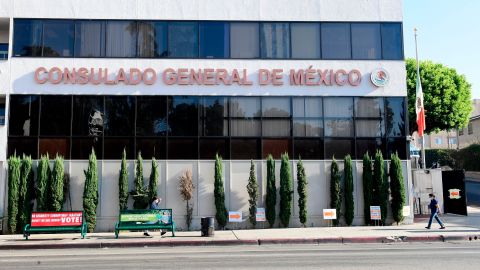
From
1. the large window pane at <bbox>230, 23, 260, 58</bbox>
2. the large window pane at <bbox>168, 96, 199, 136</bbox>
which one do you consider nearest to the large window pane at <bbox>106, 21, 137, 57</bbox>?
the large window pane at <bbox>168, 96, 199, 136</bbox>

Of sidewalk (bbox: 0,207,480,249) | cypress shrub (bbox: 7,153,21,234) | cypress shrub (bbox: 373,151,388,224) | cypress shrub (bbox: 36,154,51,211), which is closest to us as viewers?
sidewalk (bbox: 0,207,480,249)

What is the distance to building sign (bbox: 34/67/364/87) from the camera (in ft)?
73.3

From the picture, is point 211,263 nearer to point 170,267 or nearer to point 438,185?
point 170,267

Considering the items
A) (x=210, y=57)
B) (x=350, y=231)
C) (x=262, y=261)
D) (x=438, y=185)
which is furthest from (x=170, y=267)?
(x=438, y=185)

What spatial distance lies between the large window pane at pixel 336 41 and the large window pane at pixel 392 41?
5.78ft

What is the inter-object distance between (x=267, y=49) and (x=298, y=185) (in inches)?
260

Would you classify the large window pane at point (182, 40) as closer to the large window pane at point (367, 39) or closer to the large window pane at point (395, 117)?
the large window pane at point (367, 39)

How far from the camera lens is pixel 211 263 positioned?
12.0m

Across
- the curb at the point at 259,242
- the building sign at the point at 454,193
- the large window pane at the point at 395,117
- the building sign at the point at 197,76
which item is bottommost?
the curb at the point at 259,242

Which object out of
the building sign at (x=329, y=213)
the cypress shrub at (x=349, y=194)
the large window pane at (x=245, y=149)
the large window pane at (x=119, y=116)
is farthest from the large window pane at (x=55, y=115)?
the cypress shrub at (x=349, y=194)

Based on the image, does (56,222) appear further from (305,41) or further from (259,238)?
(305,41)

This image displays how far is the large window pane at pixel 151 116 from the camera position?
2241 centimetres

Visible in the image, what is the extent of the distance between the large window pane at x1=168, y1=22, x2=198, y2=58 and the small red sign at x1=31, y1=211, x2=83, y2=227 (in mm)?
8613

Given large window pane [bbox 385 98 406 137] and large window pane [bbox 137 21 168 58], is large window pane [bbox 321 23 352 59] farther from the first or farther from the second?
large window pane [bbox 137 21 168 58]
